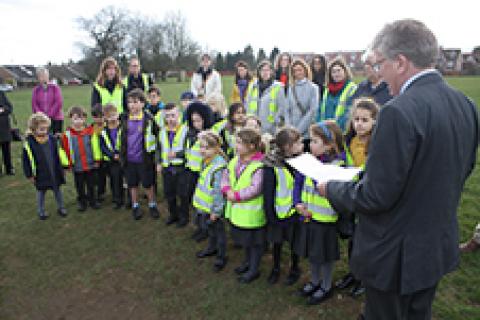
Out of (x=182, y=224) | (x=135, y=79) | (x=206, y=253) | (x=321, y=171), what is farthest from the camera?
(x=135, y=79)

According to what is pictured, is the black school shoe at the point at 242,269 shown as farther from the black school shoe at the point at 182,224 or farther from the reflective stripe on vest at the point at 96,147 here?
the reflective stripe on vest at the point at 96,147

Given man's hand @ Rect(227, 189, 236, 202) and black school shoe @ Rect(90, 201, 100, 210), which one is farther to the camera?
black school shoe @ Rect(90, 201, 100, 210)

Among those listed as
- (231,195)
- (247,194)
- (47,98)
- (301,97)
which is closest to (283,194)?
(247,194)

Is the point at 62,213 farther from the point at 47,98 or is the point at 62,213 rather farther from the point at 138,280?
the point at 47,98

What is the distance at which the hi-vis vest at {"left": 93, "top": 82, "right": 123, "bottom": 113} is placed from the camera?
20.3 feet

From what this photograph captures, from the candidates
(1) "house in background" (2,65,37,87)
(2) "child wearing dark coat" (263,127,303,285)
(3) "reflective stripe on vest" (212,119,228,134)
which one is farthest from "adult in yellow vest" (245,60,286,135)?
(1) "house in background" (2,65,37,87)

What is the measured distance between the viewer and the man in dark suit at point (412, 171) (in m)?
1.53

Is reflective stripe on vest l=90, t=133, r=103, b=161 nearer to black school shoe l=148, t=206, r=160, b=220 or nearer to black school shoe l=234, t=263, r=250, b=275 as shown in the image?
black school shoe l=148, t=206, r=160, b=220

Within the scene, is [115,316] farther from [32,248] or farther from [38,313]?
[32,248]

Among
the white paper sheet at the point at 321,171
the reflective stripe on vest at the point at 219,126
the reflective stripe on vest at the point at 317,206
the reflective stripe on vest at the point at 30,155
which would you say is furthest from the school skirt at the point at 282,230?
the reflective stripe on vest at the point at 30,155

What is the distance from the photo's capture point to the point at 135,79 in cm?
668

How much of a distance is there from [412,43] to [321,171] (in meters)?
0.96

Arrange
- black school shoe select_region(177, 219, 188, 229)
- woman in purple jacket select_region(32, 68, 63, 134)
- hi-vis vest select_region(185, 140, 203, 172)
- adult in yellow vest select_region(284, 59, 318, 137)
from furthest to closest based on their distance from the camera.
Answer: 1. woman in purple jacket select_region(32, 68, 63, 134)
2. adult in yellow vest select_region(284, 59, 318, 137)
3. black school shoe select_region(177, 219, 188, 229)
4. hi-vis vest select_region(185, 140, 203, 172)

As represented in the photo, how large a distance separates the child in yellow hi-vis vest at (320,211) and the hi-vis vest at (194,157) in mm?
1773
